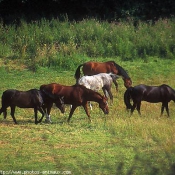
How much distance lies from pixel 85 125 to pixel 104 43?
10187 millimetres

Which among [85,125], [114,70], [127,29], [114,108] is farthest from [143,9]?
[85,125]

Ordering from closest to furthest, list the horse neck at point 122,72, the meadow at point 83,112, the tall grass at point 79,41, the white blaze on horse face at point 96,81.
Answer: the meadow at point 83,112
the white blaze on horse face at point 96,81
the horse neck at point 122,72
the tall grass at point 79,41

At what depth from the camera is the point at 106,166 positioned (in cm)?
1324

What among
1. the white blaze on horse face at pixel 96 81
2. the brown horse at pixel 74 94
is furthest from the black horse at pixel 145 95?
the white blaze on horse face at pixel 96 81

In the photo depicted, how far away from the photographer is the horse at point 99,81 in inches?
775

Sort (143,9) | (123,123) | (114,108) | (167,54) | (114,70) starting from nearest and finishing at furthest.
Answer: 1. (123,123)
2. (114,108)
3. (114,70)
4. (167,54)
5. (143,9)

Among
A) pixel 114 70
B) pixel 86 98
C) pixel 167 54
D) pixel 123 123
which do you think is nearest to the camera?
pixel 123 123

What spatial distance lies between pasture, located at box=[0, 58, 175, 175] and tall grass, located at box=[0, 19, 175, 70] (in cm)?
534

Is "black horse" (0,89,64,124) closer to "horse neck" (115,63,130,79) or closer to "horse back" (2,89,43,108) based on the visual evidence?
"horse back" (2,89,43,108)

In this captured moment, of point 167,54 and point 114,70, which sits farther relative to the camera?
point 167,54

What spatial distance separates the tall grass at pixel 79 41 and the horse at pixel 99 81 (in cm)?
476

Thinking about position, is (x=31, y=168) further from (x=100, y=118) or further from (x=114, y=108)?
(x=114, y=108)

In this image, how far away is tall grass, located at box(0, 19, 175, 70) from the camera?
25.7 meters

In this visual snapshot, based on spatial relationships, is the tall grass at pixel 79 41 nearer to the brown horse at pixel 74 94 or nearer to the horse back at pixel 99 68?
the horse back at pixel 99 68
